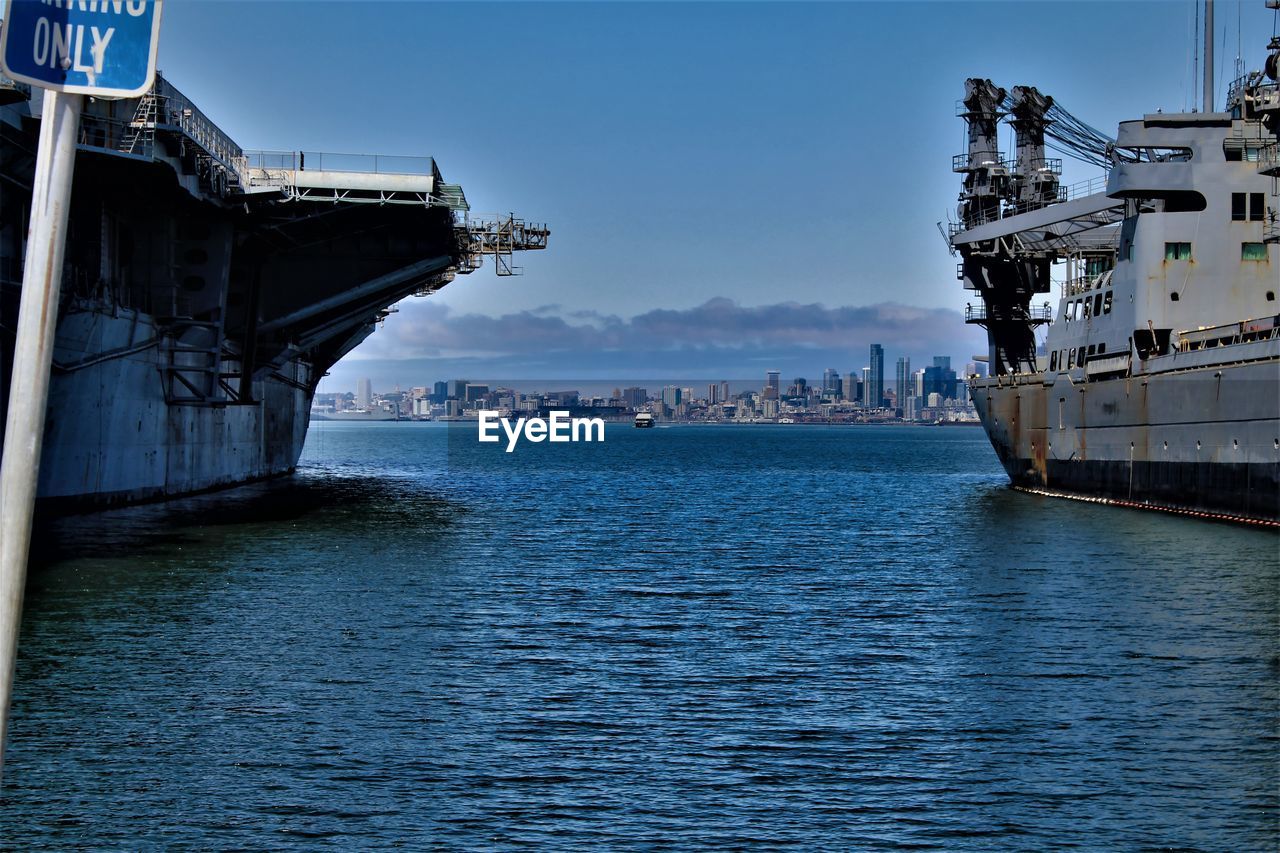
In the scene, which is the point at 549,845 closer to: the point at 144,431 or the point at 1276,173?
the point at 144,431

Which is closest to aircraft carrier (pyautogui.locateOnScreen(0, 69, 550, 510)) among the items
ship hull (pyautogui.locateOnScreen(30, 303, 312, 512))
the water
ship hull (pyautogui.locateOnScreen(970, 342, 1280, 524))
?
ship hull (pyautogui.locateOnScreen(30, 303, 312, 512))

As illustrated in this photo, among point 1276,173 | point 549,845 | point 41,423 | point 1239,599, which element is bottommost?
point 549,845

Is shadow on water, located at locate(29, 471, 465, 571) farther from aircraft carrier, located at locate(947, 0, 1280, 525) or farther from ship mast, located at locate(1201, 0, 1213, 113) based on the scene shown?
ship mast, located at locate(1201, 0, 1213, 113)

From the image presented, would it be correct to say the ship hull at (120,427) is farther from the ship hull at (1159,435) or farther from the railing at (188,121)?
the ship hull at (1159,435)

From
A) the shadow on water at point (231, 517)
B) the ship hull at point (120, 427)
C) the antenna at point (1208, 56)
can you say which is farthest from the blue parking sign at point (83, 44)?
the antenna at point (1208, 56)

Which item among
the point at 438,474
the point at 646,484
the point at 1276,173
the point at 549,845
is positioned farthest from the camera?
the point at 438,474

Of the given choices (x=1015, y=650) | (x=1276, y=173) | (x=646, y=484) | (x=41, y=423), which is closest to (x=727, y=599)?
(x=1015, y=650)
